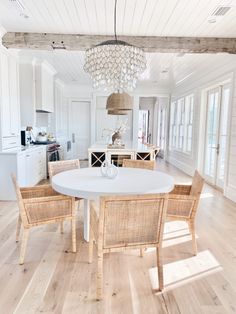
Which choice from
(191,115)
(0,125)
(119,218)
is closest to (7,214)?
(0,125)

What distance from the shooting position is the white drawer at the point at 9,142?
165 inches

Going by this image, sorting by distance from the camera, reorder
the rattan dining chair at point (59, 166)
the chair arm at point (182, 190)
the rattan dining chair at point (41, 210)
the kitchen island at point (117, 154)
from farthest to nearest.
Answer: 1. the kitchen island at point (117, 154)
2. the rattan dining chair at point (59, 166)
3. the chair arm at point (182, 190)
4. the rattan dining chair at point (41, 210)

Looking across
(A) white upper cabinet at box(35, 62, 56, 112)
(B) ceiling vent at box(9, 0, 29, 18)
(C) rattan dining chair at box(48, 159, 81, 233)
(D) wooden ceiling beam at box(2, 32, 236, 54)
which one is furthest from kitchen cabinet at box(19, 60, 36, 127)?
(C) rattan dining chair at box(48, 159, 81, 233)

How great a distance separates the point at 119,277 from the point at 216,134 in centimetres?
435

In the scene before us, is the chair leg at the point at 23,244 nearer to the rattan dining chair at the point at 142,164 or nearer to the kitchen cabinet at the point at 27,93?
the rattan dining chair at the point at 142,164

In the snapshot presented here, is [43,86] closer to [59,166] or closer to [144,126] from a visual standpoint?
[59,166]

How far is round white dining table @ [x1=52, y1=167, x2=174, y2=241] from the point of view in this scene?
2096mm

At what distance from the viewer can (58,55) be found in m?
5.30

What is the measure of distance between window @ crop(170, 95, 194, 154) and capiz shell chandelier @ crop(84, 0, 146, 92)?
462 centimetres

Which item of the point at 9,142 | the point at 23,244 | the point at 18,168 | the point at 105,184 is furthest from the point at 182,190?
the point at 9,142

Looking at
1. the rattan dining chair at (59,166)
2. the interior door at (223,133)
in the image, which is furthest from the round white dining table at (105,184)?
the interior door at (223,133)

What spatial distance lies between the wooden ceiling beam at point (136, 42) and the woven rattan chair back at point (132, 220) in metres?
3.04

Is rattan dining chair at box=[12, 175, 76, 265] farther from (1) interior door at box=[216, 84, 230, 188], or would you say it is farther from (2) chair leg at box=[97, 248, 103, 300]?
(1) interior door at box=[216, 84, 230, 188]

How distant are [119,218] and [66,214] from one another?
855mm
